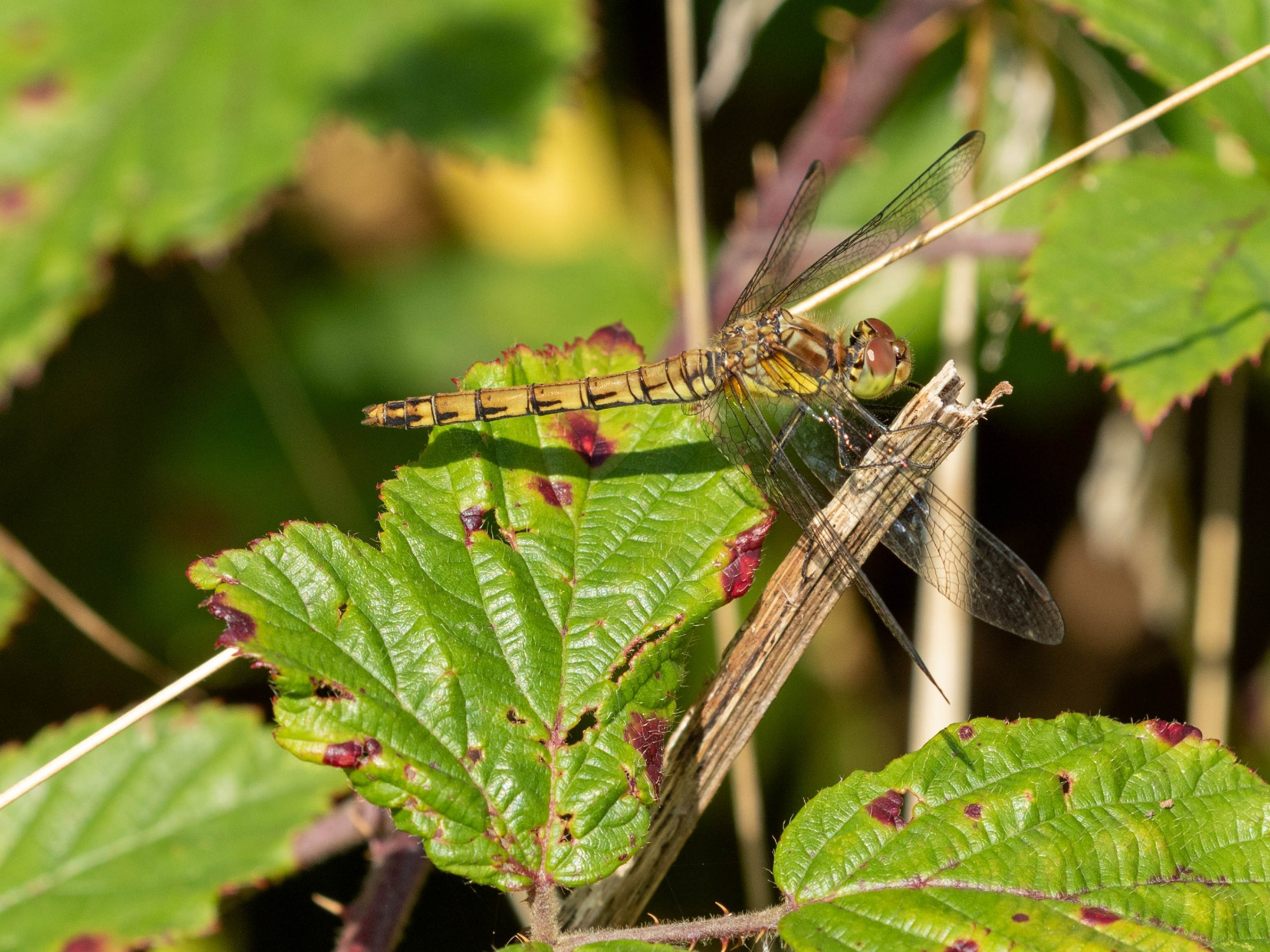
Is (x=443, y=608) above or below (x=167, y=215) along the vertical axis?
below

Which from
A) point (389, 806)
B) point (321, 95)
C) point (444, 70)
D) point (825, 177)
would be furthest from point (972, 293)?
point (389, 806)

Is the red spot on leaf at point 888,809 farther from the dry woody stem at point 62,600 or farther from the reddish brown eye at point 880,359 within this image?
the dry woody stem at point 62,600

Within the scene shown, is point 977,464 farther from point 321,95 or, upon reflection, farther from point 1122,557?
point 321,95

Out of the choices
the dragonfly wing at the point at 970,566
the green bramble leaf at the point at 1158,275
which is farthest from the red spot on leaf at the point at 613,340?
the green bramble leaf at the point at 1158,275

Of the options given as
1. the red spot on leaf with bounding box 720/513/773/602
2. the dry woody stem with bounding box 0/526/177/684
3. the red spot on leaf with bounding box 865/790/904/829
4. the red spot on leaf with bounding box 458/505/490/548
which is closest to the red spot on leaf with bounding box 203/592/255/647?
the red spot on leaf with bounding box 458/505/490/548

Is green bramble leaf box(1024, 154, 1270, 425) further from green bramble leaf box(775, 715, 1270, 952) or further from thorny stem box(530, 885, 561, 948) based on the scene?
thorny stem box(530, 885, 561, 948)

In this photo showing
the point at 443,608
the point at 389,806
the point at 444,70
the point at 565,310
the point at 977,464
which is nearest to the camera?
the point at 389,806
